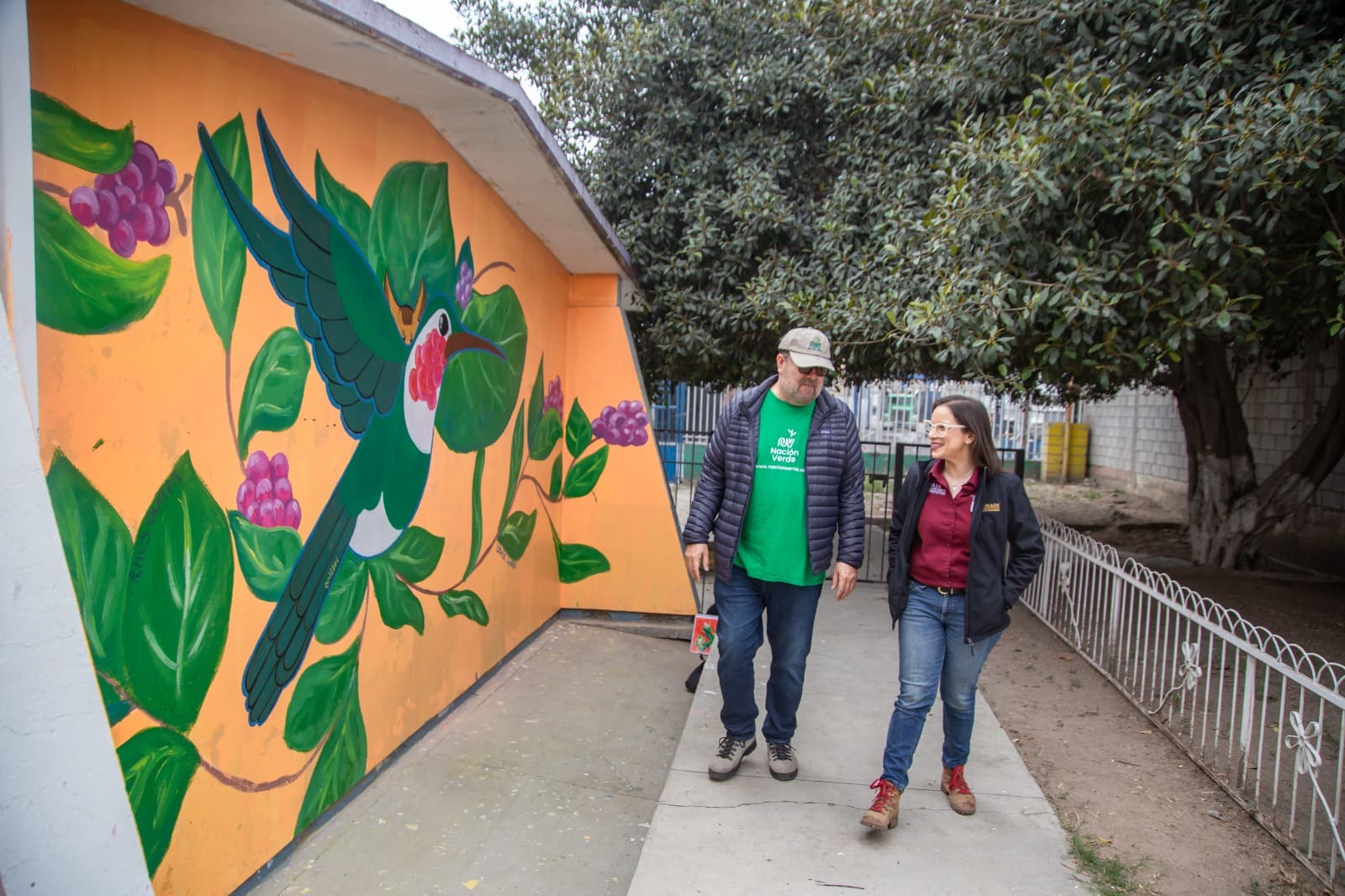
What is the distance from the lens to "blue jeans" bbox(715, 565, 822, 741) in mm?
3617

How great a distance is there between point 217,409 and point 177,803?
1.18 meters

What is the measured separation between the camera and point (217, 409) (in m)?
2.76

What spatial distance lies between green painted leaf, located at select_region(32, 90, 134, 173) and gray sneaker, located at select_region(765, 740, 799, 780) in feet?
10.3

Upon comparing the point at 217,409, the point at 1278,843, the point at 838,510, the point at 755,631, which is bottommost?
the point at 1278,843

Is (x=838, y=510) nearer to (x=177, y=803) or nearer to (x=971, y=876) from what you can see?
(x=971, y=876)

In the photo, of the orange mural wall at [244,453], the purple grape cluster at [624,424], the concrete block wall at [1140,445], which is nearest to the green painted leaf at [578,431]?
the purple grape cluster at [624,424]

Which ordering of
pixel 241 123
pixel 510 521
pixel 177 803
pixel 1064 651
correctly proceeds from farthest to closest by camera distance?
pixel 1064 651, pixel 510 521, pixel 241 123, pixel 177 803

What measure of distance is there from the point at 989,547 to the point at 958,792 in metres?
1.04

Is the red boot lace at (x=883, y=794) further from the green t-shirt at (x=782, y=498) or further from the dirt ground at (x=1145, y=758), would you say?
the dirt ground at (x=1145, y=758)

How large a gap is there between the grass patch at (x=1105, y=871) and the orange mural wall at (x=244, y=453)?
286 centimetres

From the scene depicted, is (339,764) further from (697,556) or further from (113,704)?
(697,556)

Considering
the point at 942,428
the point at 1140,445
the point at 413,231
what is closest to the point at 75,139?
the point at 413,231

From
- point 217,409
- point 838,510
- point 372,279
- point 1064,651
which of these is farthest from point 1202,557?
point 217,409

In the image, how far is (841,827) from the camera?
3.37m
